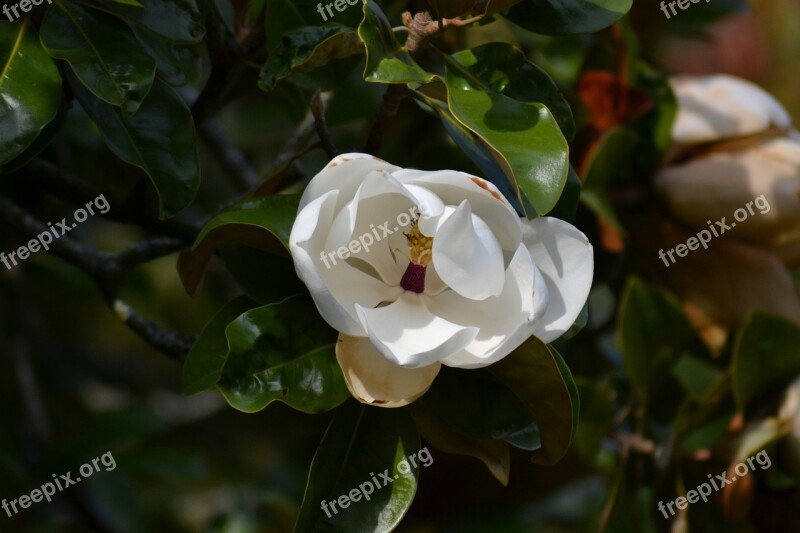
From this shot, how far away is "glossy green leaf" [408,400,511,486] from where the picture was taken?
0.80 meters

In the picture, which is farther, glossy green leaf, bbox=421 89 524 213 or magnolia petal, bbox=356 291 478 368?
glossy green leaf, bbox=421 89 524 213

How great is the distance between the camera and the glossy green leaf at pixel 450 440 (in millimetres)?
798

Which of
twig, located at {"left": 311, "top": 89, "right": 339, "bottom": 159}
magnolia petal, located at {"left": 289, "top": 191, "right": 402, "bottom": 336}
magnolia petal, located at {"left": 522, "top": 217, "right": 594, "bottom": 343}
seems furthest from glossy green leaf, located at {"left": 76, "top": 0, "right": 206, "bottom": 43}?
magnolia petal, located at {"left": 522, "top": 217, "right": 594, "bottom": 343}

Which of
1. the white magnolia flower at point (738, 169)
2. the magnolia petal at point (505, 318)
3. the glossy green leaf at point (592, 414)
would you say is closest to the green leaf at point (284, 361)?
the magnolia petal at point (505, 318)

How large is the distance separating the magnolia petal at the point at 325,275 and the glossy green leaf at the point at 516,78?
19 cm

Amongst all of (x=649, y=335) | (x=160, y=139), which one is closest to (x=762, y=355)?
(x=649, y=335)

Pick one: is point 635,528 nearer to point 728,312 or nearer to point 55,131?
point 728,312

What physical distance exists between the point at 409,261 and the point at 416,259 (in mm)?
13

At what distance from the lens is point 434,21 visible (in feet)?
2.55

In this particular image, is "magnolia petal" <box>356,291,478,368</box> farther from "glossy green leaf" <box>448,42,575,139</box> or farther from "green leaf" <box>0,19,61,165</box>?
→ "green leaf" <box>0,19,61,165</box>

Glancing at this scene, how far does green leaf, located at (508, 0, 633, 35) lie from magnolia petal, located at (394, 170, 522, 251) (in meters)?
0.18

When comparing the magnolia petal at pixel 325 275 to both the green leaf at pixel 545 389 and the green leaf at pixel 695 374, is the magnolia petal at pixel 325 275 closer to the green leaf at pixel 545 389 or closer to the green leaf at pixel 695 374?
the green leaf at pixel 545 389

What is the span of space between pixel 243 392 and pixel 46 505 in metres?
1.07

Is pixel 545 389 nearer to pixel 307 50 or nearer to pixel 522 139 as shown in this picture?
pixel 522 139
